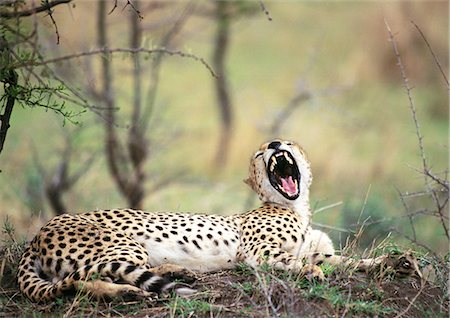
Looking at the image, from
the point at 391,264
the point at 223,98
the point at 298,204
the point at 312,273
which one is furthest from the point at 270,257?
the point at 223,98

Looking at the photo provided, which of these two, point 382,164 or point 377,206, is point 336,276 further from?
point 382,164

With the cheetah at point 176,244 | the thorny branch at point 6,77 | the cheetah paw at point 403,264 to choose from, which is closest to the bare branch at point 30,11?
the thorny branch at point 6,77

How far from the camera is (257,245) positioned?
4984 mm

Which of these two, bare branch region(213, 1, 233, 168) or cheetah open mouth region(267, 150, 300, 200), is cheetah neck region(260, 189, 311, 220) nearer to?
cheetah open mouth region(267, 150, 300, 200)

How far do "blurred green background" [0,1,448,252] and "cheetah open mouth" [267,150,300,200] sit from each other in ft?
7.78

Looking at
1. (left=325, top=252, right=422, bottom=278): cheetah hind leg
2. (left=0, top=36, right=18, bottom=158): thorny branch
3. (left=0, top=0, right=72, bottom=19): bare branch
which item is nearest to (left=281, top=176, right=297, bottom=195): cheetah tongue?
(left=325, top=252, right=422, bottom=278): cheetah hind leg

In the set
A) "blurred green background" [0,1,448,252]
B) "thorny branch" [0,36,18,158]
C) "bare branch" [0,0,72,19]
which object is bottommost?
"blurred green background" [0,1,448,252]

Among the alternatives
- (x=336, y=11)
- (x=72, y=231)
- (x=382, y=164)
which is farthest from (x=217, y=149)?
(x=72, y=231)

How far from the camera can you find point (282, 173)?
553cm

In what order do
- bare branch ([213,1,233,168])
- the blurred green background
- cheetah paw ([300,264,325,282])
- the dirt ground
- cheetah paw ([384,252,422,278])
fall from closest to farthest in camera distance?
the dirt ground, cheetah paw ([300,264,325,282]), cheetah paw ([384,252,422,278]), the blurred green background, bare branch ([213,1,233,168])

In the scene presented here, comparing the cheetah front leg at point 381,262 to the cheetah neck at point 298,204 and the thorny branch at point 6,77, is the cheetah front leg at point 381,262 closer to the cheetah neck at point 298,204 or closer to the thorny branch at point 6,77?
the cheetah neck at point 298,204

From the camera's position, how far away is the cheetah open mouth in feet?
17.7

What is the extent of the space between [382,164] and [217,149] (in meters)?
2.33

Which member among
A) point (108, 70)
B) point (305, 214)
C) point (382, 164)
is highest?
point (108, 70)
